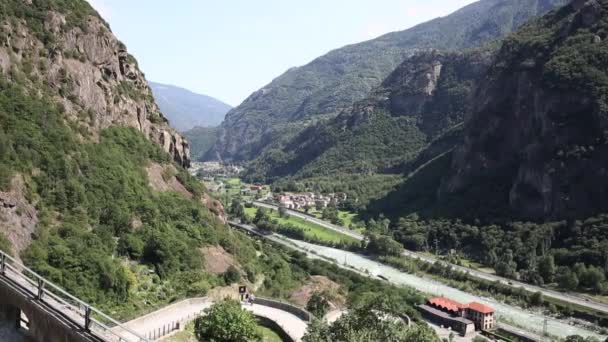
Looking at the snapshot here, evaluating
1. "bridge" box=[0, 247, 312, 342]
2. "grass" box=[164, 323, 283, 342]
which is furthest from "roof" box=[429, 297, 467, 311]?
"bridge" box=[0, 247, 312, 342]

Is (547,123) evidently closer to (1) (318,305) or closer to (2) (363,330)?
(1) (318,305)

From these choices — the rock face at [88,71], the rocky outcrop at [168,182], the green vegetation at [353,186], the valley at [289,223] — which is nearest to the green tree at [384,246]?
the valley at [289,223]

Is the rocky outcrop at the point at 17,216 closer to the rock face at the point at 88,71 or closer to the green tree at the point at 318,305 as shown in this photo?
the rock face at the point at 88,71

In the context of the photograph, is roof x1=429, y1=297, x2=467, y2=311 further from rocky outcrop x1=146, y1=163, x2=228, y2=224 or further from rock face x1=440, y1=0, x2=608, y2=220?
rock face x1=440, y1=0, x2=608, y2=220

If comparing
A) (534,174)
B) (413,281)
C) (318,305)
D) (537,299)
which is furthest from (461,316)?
(534,174)

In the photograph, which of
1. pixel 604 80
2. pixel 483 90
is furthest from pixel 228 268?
pixel 483 90
